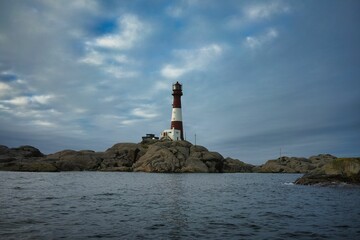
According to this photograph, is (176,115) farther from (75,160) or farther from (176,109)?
(75,160)

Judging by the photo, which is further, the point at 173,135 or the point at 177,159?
the point at 173,135

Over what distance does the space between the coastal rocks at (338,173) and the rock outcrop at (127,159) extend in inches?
1694

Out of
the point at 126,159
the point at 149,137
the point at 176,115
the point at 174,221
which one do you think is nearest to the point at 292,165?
the point at 176,115

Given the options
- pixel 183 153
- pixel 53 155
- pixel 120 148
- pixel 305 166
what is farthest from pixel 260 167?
pixel 53 155

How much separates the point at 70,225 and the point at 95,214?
3.25 meters

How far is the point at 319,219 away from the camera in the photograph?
57.1 ft

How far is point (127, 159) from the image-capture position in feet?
301

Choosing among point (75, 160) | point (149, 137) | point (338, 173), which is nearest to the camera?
point (338, 173)

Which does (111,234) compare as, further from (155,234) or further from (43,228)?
(43,228)

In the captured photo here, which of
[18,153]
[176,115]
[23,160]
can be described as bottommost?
[23,160]

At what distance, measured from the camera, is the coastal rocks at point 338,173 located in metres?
38.1

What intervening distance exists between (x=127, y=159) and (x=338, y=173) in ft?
207

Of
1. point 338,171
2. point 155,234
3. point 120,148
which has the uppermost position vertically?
point 120,148

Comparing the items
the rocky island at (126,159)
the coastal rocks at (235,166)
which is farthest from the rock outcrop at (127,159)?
the coastal rocks at (235,166)
